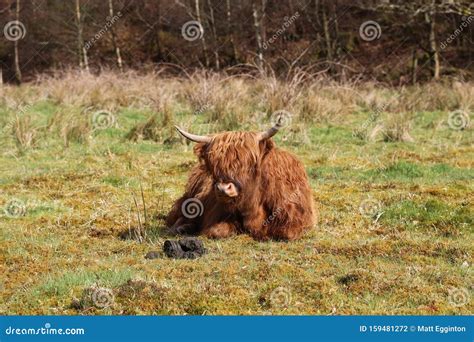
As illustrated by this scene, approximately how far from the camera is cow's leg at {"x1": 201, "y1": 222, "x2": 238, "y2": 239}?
5.76 meters

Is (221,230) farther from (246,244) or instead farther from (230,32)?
(230,32)

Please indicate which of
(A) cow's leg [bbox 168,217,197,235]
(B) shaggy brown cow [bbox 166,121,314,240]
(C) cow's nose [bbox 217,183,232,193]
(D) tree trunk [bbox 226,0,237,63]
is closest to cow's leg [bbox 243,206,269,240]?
(B) shaggy brown cow [bbox 166,121,314,240]

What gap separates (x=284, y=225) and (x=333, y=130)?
667 centimetres

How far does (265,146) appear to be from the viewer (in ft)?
19.3

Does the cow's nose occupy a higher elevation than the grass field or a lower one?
higher

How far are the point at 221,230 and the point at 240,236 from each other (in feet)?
0.51

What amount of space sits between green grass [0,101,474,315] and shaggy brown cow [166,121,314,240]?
15 centimetres

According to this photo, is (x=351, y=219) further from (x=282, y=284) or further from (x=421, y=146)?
(x=421, y=146)

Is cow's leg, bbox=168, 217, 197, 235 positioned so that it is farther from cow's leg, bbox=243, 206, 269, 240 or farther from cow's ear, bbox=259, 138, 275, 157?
cow's ear, bbox=259, 138, 275, 157

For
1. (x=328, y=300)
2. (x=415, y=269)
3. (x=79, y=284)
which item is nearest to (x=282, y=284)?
(x=328, y=300)

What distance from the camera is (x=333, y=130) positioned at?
12.2 meters

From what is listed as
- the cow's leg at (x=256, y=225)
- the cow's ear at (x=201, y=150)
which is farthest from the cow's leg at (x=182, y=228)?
the cow's ear at (x=201, y=150)

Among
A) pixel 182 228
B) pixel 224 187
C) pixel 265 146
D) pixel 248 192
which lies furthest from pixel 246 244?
pixel 265 146

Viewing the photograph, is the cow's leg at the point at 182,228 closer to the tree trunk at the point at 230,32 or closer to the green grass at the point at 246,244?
the green grass at the point at 246,244
